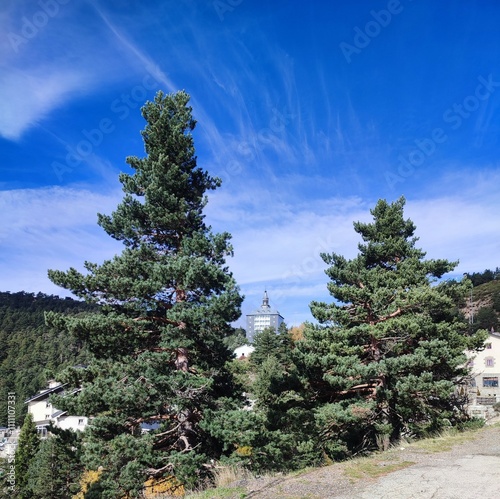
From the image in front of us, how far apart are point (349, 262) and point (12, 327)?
162 metres

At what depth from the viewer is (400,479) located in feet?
21.9

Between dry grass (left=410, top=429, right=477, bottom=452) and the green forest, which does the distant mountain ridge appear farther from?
dry grass (left=410, top=429, right=477, bottom=452)

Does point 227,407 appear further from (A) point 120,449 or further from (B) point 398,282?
(B) point 398,282

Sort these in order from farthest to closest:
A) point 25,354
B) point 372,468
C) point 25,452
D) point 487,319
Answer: point 25,354
point 487,319
point 25,452
point 372,468

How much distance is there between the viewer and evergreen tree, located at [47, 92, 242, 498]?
1066cm

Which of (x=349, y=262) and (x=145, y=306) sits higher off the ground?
(x=349, y=262)

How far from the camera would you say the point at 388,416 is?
15.7m

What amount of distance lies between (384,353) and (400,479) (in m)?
9.48

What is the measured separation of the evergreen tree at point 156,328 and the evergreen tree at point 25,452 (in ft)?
73.4

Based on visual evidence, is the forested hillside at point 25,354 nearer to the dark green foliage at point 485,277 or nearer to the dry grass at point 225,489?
the dry grass at point 225,489

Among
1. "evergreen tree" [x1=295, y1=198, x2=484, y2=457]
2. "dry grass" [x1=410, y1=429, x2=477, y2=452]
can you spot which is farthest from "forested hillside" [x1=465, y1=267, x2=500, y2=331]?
"dry grass" [x1=410, y1=429, x2=477, y2=452]

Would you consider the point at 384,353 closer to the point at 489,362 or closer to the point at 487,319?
the point at 489,362

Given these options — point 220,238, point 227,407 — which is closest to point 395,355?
point 227,407

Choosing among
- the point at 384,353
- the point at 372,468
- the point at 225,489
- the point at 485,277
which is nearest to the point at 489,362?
the point at 384,353
